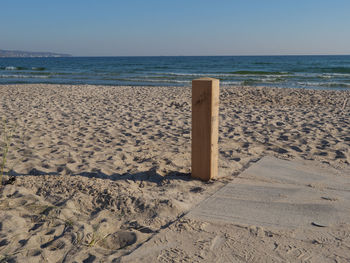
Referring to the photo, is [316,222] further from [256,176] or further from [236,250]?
[256,176]

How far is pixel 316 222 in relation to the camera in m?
2.48

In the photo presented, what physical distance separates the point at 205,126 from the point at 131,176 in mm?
1023

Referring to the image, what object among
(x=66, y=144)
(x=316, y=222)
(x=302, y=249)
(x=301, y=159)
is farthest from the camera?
(x=66, y=144)

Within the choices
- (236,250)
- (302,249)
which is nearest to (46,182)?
(236,250)

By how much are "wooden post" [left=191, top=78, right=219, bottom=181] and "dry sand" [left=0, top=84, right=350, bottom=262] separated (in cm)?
17

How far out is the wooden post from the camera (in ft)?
10.4

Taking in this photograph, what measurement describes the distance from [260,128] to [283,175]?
253 cm

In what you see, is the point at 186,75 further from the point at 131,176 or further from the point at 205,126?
the point at 205,126

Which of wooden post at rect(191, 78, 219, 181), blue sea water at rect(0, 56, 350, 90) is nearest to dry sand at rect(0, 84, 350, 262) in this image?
wooden post at rect(191, 78, 219, 181)

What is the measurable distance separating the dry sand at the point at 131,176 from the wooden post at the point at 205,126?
0.55 feet

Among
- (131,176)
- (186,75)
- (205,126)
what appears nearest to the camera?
(205,126)

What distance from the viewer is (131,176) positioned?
11.7 feet

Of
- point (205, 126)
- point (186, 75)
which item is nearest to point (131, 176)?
point (205, 126)

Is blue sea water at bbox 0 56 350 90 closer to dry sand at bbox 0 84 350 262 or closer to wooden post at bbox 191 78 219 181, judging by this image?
dry sand at bbox 0 84 350 262
